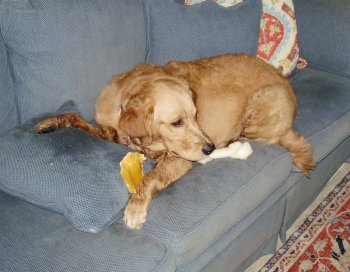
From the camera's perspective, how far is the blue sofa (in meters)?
1.62

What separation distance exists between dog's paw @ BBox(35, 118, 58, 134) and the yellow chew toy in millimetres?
428

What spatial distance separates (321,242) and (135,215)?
1.61 m

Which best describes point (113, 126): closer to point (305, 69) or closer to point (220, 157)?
point (220, 157)

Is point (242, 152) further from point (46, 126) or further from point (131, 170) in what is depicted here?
point (46, 126)

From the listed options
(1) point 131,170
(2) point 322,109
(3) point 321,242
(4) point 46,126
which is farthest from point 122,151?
(3) point 321,242

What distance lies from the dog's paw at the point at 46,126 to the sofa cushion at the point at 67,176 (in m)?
0.07

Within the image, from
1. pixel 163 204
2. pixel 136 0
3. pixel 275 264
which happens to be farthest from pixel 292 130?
pixel 136 0

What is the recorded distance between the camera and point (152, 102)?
2.00m

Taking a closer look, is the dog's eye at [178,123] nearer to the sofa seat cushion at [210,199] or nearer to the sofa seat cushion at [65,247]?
the sofa seat cushion at [210,199]

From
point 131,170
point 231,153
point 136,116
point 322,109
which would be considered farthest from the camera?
point 322,109

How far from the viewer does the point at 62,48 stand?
2.13 metres

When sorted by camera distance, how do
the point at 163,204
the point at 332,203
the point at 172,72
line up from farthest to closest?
1. the point at 332,203
2. the point at 172,72
3. the point at 163,204

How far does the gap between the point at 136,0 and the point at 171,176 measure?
3.96 feet

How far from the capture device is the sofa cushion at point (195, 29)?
2586 mm
